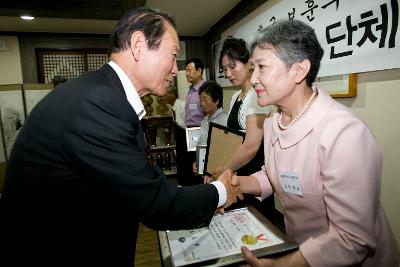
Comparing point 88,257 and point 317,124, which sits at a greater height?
point 317,124

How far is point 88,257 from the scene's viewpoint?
2.88 ft

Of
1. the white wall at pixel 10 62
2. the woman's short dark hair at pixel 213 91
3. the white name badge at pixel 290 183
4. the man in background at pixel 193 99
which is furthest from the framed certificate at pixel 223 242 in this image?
the white wall at pixel 10 62

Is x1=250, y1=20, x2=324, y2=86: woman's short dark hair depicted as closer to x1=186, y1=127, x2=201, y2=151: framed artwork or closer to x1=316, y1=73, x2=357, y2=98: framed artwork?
x1=316, y1=73, x2=357, y2=98: framed artwork

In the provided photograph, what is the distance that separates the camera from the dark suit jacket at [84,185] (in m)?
0.75

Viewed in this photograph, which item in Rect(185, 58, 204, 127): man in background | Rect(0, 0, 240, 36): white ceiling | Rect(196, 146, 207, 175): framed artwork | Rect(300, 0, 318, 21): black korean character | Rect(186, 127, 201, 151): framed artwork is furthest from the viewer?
Rect(185, 58, 204, 127): man in background

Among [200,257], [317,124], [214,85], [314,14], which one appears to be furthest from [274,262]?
[214,85]

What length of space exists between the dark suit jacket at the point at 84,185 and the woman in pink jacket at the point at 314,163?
33 cm

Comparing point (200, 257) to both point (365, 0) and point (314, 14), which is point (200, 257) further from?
point (314, 14)

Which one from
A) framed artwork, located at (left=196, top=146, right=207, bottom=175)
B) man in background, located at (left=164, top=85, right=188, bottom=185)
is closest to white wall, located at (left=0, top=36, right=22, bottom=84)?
man in background, located at (left=164, top=85, right=188, bottom=185)

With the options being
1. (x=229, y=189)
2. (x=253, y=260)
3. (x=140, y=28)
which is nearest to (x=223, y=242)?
(x=253, y=260)

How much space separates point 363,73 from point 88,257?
1.95 meters

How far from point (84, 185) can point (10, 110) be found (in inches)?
177

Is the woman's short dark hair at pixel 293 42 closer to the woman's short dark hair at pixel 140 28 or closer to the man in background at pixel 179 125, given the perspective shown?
the woman's short dark hair at pixel 140 28

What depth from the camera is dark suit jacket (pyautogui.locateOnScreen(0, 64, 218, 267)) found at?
0.75 metres
